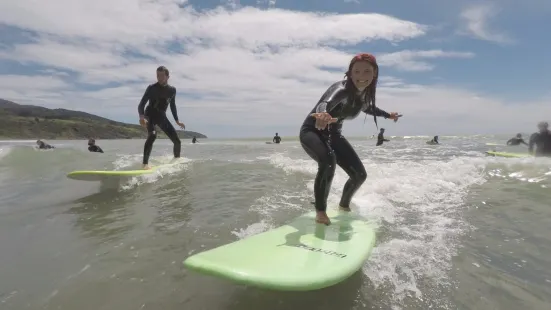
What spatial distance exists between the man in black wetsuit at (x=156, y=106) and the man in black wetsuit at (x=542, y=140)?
42.6 feet

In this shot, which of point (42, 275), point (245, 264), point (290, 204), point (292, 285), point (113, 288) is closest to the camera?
point (292, 285)

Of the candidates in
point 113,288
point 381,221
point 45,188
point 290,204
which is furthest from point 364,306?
point 45,188

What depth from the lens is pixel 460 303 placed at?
2.55 m

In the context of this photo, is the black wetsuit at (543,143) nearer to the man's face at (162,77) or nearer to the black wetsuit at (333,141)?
the black wetsuit at (333,141)

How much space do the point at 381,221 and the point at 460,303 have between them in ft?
6.87

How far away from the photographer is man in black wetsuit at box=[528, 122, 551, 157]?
1259 cm

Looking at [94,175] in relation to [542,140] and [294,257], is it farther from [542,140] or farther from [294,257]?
[542,140]

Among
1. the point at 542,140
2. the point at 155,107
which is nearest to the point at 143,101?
the point at 155,107

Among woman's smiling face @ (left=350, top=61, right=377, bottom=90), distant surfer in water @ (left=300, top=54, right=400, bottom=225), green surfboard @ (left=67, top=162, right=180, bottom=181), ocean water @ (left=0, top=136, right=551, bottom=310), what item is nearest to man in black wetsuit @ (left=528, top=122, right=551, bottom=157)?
ocean water @ (left=0, top=136, right=551, bottom=310)

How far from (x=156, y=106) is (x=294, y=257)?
22.7 feet

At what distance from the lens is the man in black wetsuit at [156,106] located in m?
8.32

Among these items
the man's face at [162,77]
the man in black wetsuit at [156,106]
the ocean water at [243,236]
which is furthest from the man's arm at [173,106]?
the ocean water at [243,236]

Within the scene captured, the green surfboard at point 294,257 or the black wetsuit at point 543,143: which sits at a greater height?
the black wetsuit at point 543,143

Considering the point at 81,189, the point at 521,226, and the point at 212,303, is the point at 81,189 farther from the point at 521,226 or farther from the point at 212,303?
the point at 521,226
